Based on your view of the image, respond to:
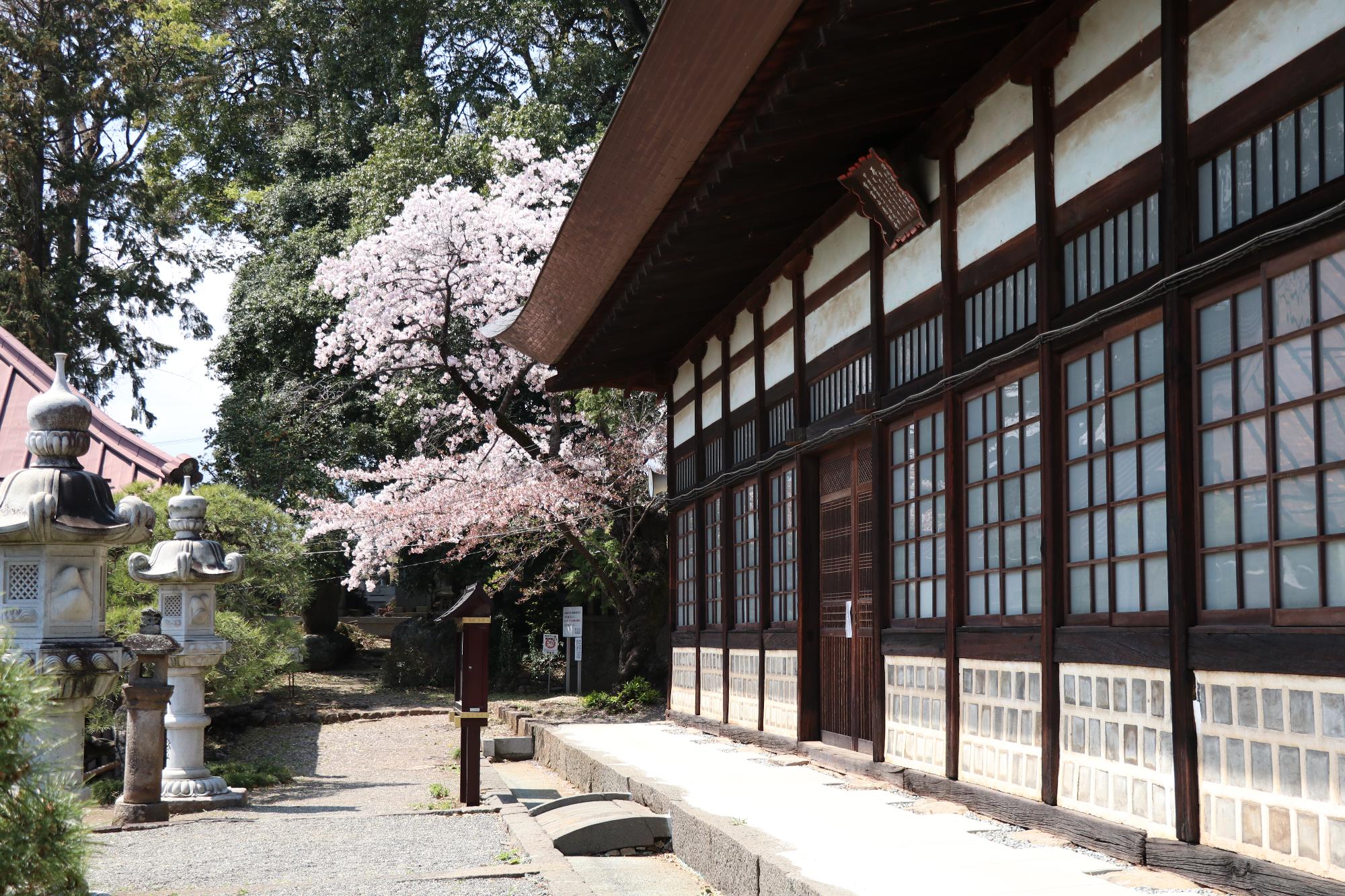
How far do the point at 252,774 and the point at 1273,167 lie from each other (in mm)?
13371

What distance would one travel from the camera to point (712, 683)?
14.0 m

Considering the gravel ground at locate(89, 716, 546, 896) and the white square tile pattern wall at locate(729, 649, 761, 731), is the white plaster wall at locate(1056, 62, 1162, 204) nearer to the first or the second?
the gravel ground at locate(89, 716, 546, 896)

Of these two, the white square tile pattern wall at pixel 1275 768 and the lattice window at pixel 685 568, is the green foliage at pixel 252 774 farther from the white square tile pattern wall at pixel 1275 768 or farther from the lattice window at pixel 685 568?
the white square tile pattern wall at pixel 1275 768

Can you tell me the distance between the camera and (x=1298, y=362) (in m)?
4.70

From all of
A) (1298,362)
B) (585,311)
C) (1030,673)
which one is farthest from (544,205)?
(1298,362)

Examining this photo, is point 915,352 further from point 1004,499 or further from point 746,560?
point 746,560

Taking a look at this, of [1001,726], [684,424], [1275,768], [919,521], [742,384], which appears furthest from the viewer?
[684,424]

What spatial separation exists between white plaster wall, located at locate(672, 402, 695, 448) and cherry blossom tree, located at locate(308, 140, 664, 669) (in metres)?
4.17

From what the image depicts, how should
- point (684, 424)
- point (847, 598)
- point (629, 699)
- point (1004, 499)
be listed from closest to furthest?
point (1004, 499), point (847, 598), point (684, 424), point (629, 699)

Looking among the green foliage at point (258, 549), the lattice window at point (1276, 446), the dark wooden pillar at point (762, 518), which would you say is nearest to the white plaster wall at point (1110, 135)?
the lattice window at point (1276, 446)

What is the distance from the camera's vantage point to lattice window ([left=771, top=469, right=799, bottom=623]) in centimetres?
1116

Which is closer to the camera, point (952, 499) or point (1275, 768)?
point (1275, 768)

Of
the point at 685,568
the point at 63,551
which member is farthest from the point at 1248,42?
the point at 685,568

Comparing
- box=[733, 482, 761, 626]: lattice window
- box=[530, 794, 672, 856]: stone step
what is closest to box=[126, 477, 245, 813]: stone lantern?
box=[733, 482, 761, 626]: lattice window
